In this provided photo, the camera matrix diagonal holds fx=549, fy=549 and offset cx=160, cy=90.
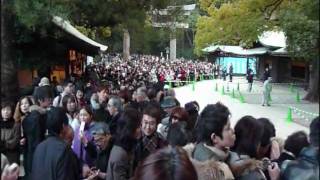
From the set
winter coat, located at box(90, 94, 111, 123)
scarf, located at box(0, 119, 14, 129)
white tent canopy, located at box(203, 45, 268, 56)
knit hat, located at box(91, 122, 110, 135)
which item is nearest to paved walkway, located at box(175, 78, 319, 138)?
white tent canopy, located at box(203, 45, 268, 56)

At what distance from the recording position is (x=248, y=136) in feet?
12.2

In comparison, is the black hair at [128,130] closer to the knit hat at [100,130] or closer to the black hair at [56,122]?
the knit hat at [100,130]

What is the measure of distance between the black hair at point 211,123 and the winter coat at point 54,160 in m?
1.44

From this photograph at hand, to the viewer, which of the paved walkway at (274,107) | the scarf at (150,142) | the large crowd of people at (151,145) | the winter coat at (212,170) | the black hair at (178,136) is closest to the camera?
the large crowd of people at (151,145)

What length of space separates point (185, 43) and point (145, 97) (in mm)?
67356

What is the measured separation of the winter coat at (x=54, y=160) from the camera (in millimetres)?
4586

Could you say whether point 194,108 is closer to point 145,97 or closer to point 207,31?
point 145,97

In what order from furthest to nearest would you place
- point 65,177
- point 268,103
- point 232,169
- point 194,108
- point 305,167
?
point 268,103, point 194,108, point 65,177, point 232,169, point 305,167

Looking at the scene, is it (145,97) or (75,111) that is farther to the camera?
(145,97)

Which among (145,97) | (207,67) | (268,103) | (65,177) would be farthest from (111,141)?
(207,67)

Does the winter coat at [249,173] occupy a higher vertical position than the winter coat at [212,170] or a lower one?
lower

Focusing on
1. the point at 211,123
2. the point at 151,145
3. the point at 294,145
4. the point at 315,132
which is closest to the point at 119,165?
the point at 151,145

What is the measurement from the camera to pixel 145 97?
856 cm

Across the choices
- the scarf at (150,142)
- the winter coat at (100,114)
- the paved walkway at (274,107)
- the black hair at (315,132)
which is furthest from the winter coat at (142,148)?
the paved walkway at (274,107)
